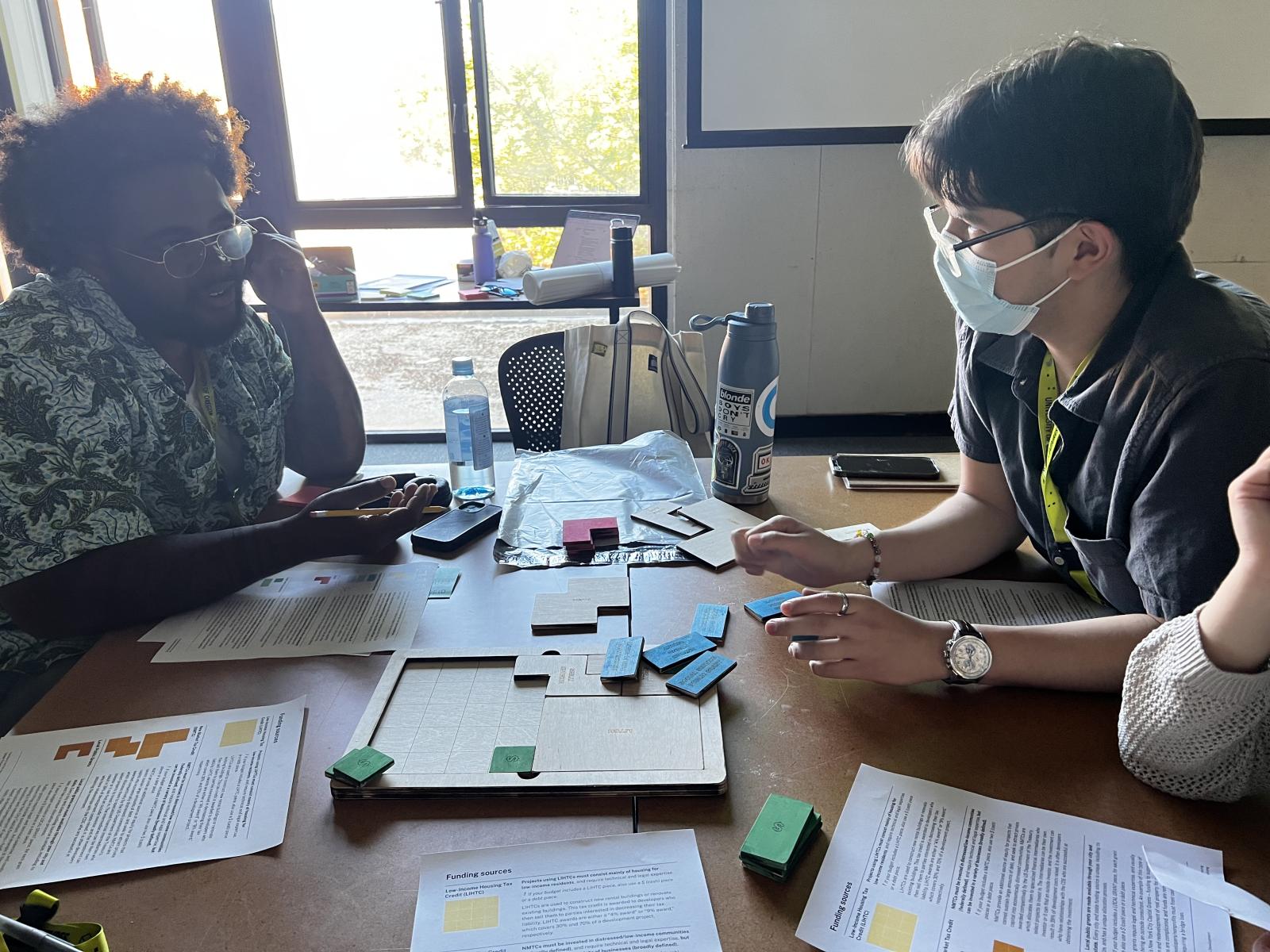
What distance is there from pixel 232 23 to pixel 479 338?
160 centimetres

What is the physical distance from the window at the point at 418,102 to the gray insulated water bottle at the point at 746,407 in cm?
239

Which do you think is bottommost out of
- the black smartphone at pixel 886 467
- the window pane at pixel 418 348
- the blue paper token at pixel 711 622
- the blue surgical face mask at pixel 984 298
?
the window pane at pixel 418 348

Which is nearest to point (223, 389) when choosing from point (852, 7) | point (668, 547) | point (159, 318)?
point (159, 318)

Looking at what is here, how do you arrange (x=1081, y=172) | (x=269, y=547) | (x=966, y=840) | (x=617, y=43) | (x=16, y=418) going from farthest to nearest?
(x=617, y=43)
(x=269, y=547)
(x=16, y=418)
(x=1081, y=172)
(x=966, y=840)

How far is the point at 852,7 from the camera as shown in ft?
10.8

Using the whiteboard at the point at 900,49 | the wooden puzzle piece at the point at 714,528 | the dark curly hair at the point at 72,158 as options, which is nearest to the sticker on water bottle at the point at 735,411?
the wooden puzzle piece at the point at 714,528

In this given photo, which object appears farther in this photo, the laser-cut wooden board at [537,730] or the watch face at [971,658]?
the watch face at [971,658]

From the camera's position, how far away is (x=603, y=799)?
2.74 feet

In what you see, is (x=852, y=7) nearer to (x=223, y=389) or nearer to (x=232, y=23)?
(x=232, y=23)

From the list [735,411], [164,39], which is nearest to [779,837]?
[735,411]

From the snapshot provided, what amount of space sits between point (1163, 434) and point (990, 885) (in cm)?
51

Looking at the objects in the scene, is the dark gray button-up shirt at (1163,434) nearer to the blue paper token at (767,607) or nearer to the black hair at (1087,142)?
the black hair at (1087,142)

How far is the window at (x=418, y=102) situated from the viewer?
3510mm

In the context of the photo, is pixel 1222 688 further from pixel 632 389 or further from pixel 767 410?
pixel 632 389
